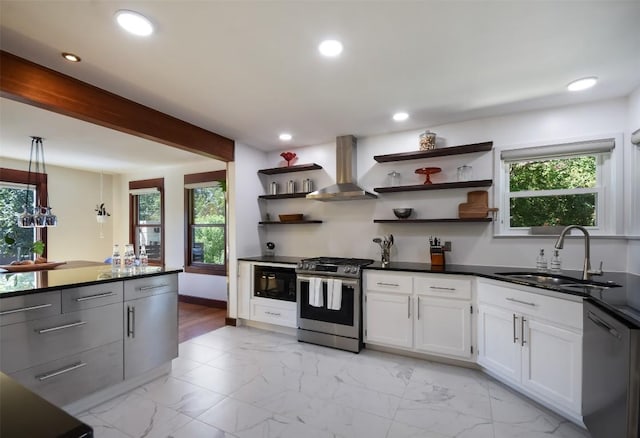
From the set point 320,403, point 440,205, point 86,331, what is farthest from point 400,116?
point 86,331

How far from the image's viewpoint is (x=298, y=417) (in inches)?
81.8

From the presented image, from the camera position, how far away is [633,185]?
2576 millimetres

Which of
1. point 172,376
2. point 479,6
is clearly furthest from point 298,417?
point 479,6

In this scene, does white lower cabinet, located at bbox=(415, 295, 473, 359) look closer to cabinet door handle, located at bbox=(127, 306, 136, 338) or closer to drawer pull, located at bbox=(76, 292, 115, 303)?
cabinet door handle, located at bbox=(127, 306, 136, 338)

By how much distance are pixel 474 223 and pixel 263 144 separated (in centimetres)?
285

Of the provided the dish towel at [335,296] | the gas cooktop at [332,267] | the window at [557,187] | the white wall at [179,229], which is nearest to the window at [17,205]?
the white wall at [179,229]

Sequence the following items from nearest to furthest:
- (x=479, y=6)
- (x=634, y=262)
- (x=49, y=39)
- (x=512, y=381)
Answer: (x=479, y=6), (x=49, y=39), (x=512, y=381), (x=634, y=262)

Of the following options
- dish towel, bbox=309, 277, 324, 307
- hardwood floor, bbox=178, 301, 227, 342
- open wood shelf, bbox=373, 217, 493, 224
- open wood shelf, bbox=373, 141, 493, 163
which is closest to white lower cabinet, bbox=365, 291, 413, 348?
dish towel, bbox=309, 277, 324, 307

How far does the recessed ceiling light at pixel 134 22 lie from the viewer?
5.37 ft

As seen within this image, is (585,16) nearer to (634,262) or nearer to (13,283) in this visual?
(634,262)

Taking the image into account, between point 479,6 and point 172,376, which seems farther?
point 172,376

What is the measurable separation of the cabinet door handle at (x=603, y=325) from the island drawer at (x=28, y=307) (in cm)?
321

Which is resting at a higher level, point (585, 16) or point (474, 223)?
point (585, 16)

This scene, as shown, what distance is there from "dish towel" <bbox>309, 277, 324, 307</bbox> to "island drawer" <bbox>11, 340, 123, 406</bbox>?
180 centimetres
